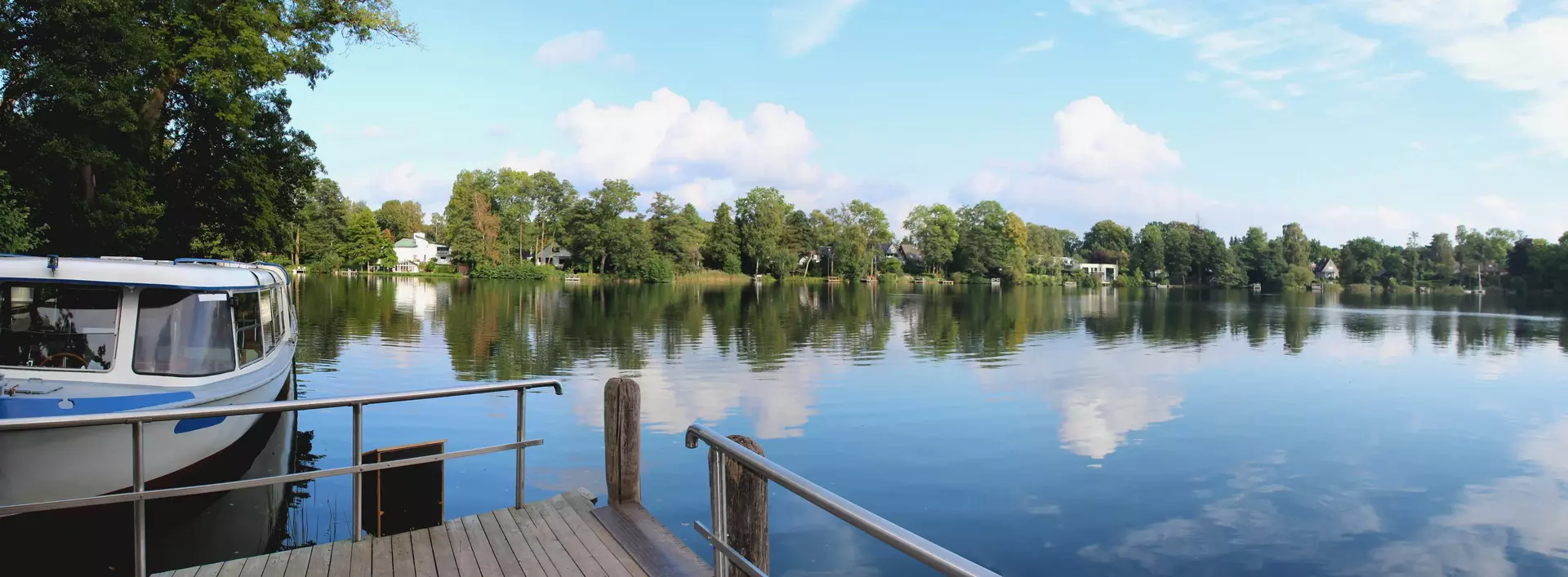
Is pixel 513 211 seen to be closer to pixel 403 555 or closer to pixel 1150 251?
pixel 1150 251

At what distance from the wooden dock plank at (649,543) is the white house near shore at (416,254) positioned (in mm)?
109701

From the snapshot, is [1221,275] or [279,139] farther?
[1221,275]

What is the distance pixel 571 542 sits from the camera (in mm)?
5426

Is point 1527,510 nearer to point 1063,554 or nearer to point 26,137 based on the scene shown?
point 1063,554

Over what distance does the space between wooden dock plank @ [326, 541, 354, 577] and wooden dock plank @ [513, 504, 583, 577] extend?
1.10 meters

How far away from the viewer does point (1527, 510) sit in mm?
9859

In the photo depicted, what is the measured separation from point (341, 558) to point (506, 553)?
963mm

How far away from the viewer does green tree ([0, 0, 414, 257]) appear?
19.7 metres

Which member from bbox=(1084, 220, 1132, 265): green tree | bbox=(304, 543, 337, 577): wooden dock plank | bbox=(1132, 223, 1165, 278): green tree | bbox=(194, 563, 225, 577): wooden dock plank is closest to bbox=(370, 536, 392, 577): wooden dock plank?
Answer: bbox=(304, 543, 337, 577): wooden dock plank

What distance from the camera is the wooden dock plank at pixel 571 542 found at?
195 inches

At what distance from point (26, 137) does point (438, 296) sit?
31.8 meters

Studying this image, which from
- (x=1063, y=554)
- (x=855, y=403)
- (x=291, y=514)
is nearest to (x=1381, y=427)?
(x=855, y=403)

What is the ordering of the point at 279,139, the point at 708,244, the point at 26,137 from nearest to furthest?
1. the point at 26,137
2. the point at 279,139
3. the point at 708,244

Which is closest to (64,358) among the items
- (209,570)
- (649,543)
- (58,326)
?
(58,326)
